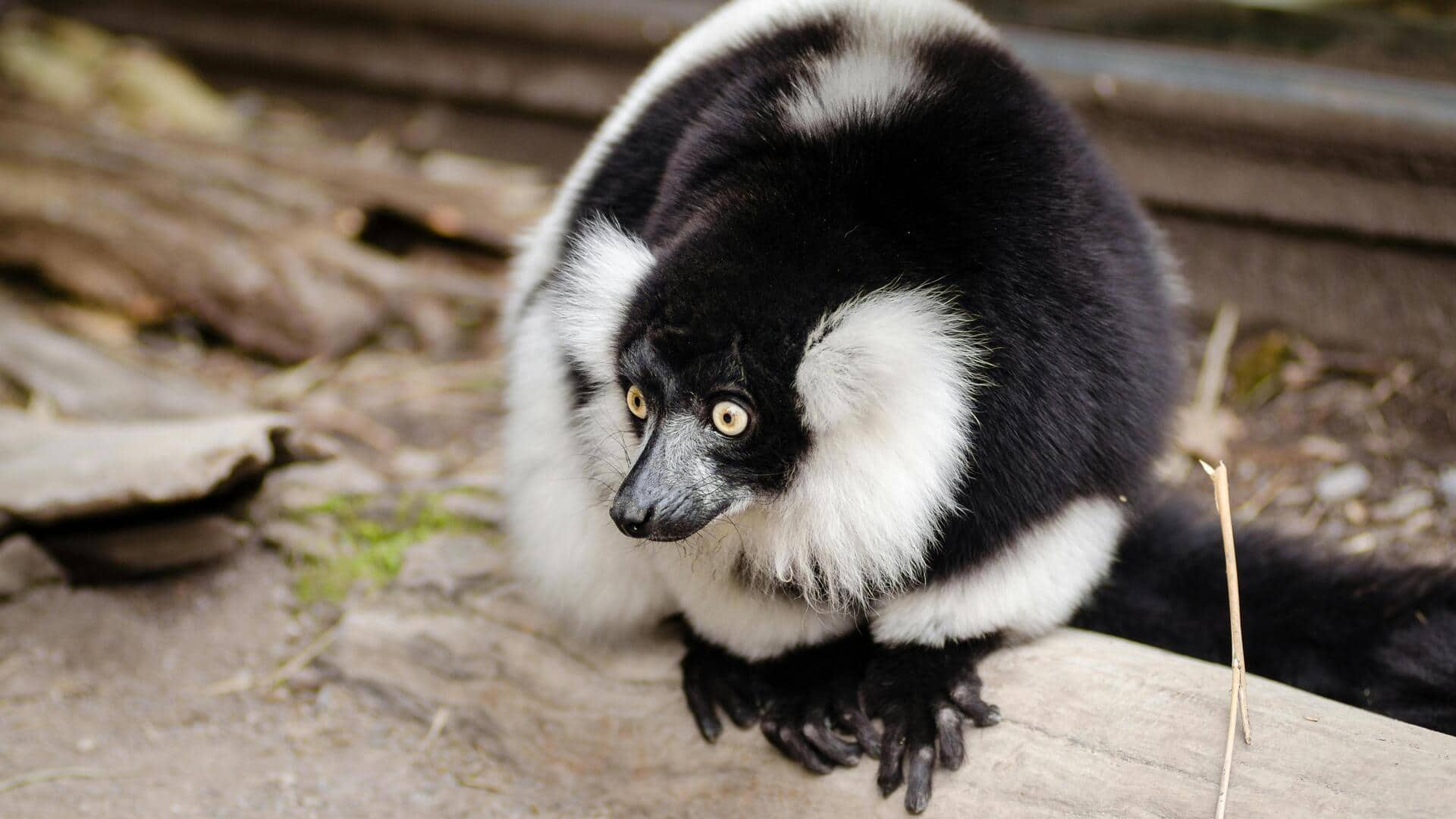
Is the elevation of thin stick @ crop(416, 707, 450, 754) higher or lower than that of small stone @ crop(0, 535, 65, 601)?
lower

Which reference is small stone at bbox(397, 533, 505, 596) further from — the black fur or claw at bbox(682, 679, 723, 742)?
the black fur

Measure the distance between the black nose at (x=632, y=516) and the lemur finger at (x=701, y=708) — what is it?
0.75 meters

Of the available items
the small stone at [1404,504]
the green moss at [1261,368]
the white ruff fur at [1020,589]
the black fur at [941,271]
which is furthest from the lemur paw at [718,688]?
the green moss at [1261,368]

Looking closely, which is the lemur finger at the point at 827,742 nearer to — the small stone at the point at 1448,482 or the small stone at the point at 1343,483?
the small stone at the point at 1343,483

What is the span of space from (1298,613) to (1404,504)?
1234 mm

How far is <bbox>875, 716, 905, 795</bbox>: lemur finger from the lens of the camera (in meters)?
2.60

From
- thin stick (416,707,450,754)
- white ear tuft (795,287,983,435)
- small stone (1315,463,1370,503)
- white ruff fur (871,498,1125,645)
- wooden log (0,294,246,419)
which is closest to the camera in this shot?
white ear tuft (795,287,983,435)

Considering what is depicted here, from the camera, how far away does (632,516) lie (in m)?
2.33

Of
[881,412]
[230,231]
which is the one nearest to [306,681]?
[881,412]

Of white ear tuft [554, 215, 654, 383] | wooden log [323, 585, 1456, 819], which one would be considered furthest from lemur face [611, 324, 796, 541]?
wooden log [323, 585, 1456, 819]

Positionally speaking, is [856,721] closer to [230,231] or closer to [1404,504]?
[1404,504]

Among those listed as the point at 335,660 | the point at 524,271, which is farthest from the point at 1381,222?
the point at 335,660

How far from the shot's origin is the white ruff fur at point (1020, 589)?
257cm

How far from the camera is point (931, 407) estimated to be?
229cm
